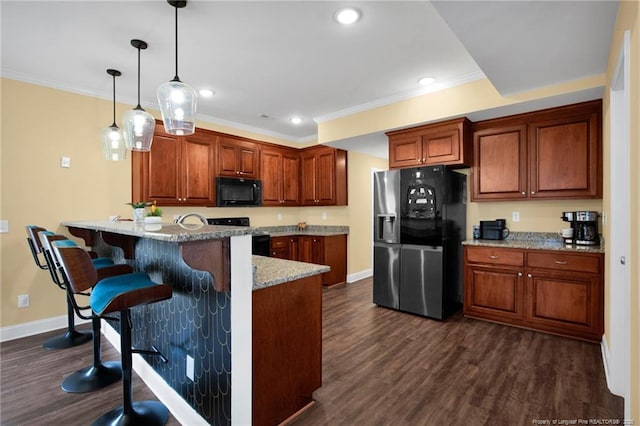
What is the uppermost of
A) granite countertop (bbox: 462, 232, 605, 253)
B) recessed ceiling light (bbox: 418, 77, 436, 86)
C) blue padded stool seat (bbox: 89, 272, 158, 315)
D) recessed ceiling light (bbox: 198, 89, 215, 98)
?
recessed ceiling light (bbox: 198, 89, 215, 98)

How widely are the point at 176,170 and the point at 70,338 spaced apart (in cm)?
211

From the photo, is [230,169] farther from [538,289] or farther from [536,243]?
[538,289]

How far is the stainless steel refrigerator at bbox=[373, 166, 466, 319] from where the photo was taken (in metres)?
3.36

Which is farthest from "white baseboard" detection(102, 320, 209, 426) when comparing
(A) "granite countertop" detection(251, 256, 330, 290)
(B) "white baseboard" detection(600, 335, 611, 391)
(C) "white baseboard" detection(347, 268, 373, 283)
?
(C) "white baseboard" detection(347, 268, 373, 283)

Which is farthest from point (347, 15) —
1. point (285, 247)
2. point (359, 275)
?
point (359, 275)

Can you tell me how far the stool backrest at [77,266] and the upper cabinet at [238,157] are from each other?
3043mm

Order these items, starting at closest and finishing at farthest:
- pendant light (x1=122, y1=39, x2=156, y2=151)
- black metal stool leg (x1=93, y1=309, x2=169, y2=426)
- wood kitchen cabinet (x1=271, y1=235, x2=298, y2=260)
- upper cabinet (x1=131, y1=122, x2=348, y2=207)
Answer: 1. black metal stool leg (x1=93, y1=309, x2=169, y2=426)
2. pendant light (x1=122, y1=39, x2=156, y2=151)
3. upper cabinet (x1=131, y1=122, x2=348, y2=207)
4. wood kitchen cabinet (x1=271, y1=235, x2=298, y2=260)

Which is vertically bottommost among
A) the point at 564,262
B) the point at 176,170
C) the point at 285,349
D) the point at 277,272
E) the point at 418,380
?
the point at 418,380

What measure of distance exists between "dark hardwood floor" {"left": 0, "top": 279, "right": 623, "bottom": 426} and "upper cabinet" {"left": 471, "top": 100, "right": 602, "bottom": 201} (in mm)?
1425

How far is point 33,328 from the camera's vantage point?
3102mm

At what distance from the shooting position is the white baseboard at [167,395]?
5.81ft

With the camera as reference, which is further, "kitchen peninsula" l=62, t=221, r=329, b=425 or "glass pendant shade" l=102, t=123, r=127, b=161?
"glass pendant shade" l=102, t=123, r=127, b=161

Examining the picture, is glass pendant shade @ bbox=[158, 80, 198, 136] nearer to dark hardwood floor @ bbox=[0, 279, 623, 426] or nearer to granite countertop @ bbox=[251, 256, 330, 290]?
granite countertop @ bbox=[251, 256, 330, 290]

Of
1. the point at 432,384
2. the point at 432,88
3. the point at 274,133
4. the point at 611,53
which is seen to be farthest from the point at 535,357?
the point at 274,133
